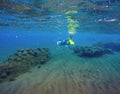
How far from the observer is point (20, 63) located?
13.0 metres

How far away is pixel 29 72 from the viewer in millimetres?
12227

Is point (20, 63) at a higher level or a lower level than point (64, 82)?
higher

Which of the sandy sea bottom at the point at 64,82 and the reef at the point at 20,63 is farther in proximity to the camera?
the reef at the point at 20,63

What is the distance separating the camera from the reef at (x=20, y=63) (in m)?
11.4

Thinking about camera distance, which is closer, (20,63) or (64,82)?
(64,82)

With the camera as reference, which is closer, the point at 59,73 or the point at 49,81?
the point at 49,81

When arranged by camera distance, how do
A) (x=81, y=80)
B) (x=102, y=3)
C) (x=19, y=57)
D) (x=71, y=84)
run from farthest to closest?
(x=102, y=3) < (x=19, y=57) < (x=81, y=80) < (x=71, y=84)

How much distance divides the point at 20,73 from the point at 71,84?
4.32m

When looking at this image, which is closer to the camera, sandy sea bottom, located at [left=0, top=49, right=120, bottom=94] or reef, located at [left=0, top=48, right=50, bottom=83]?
sandy sea bottom, located at [left=0, top=49, right=120, bottom=94]

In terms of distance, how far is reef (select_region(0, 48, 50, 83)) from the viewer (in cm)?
1136

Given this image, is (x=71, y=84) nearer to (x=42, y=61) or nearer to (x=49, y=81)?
A: (x=49, y=81)

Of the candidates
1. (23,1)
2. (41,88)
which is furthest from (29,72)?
(23,1)

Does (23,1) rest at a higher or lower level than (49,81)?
higher

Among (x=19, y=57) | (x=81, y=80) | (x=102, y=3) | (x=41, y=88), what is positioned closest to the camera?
(x=41, y=88)
